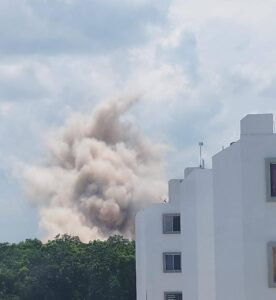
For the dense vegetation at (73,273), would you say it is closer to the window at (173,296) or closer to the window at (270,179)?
the window at (173,296)

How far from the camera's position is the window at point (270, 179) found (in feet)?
82.2

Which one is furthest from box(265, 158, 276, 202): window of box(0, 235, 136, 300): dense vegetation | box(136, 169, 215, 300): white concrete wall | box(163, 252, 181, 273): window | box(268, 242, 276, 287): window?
box(0, 235, 136, 300): dense vegetation

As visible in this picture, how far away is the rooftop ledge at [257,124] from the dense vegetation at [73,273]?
174ft

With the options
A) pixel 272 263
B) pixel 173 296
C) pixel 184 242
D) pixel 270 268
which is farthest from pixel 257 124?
pixel 173 296

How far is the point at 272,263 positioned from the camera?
2488 cm

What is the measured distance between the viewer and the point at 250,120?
2511 centimetres

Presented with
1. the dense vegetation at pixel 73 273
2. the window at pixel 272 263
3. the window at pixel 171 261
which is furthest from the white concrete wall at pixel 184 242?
the dense vegetation at pixel 73 273

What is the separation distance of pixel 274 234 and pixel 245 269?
3.25 feet

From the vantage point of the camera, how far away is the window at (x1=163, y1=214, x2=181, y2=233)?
4997 cm

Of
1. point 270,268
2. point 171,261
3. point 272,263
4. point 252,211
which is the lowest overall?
point 270,268

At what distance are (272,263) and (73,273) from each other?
57.1 metres

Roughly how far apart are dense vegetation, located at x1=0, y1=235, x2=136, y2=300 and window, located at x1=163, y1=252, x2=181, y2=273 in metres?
27.0

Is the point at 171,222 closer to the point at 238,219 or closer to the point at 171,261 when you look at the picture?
the point at 171,261

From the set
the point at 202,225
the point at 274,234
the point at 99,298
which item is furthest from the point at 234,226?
the point at 99,298
